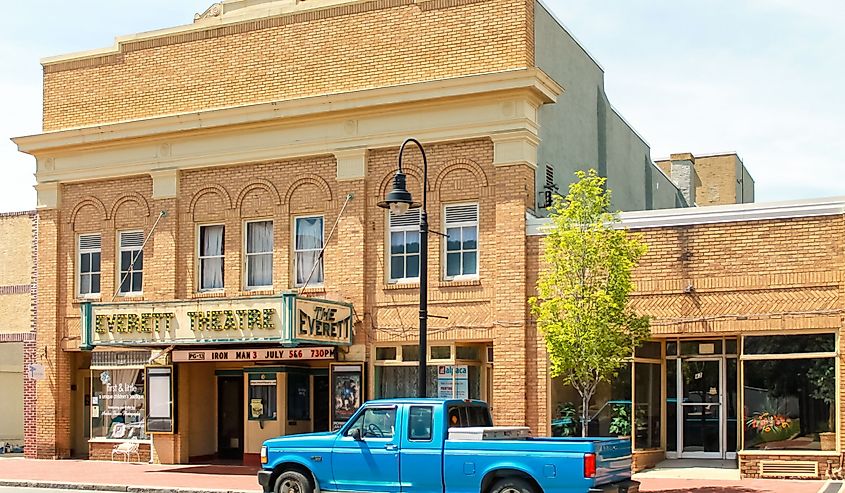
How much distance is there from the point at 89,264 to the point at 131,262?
4.65 feet

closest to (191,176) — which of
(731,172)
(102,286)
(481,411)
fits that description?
(102,286)

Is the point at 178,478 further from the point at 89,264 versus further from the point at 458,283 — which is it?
the point at 89,264

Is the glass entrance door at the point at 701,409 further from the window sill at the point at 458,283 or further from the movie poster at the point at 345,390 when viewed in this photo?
the movie poster at the point at 345,390

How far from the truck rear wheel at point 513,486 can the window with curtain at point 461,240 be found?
28.9ft

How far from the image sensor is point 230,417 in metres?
28.1

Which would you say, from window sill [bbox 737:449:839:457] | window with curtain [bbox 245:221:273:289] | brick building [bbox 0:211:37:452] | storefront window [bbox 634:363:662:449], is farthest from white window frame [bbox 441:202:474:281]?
brick building [bbox 0:211:37:452]

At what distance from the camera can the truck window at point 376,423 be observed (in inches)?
664

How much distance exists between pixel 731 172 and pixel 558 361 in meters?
28.5

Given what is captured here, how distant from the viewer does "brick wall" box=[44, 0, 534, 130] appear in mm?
24266

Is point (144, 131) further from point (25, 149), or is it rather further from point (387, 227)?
point (387, 227)

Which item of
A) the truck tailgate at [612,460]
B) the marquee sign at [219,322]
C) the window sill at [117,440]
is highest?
the marquee sign at [219,322]

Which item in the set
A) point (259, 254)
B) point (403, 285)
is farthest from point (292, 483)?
point (259, 254)

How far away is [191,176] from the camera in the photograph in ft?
89.4

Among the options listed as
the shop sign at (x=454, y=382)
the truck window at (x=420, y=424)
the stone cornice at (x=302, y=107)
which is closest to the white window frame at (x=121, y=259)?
the stone cornice at (x=302, y=107)
